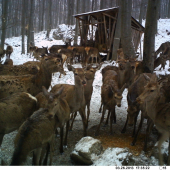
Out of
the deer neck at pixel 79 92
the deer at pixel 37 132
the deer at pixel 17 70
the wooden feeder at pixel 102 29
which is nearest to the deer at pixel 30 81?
the deer at pixel 17 70

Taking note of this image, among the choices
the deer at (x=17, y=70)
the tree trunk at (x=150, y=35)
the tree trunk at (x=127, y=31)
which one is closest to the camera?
the deer at (x=17, y=70)

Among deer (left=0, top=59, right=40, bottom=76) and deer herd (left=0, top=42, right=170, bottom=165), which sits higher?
deer (left=0, top=59, right=40, bottom=76)

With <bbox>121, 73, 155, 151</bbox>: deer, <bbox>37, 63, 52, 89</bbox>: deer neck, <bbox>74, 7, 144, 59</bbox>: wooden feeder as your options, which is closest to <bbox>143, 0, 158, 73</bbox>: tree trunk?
<bbox>121, 73, 155, 151</bbox>: deer

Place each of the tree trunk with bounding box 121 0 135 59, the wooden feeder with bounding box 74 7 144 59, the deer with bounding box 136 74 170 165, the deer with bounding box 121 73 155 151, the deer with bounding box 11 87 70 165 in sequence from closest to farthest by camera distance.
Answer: the deer with bounding box 11 87 70 165, the deer with bounding box 136 74 170 165, the deer with bounding box 121 73 155 151, the tree trunk with bounding box 121 0 135 59, the wooden feeder with bounding box 74 7 144 59

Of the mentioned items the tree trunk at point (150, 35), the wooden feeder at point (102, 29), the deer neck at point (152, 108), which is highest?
the wooden feeder at point (102, 29)

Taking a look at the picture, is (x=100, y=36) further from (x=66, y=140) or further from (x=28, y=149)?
(x=28, y=149)

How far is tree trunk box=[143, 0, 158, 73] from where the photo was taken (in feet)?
22.0

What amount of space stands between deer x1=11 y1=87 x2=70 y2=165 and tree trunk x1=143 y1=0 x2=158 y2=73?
444 cm

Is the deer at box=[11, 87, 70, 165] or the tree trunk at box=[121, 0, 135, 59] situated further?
the tree trunk at box=[121, 0, 135, 59]

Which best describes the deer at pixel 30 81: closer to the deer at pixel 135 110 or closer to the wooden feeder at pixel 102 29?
the deer at pixel 135 110

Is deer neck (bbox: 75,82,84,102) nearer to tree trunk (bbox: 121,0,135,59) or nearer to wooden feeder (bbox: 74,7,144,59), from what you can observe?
tree trunk (bbox: 121,0,135,59)

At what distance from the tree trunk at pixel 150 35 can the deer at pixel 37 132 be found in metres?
4.44

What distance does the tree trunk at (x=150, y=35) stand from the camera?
671 cm

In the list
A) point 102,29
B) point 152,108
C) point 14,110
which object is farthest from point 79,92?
point 102,29
